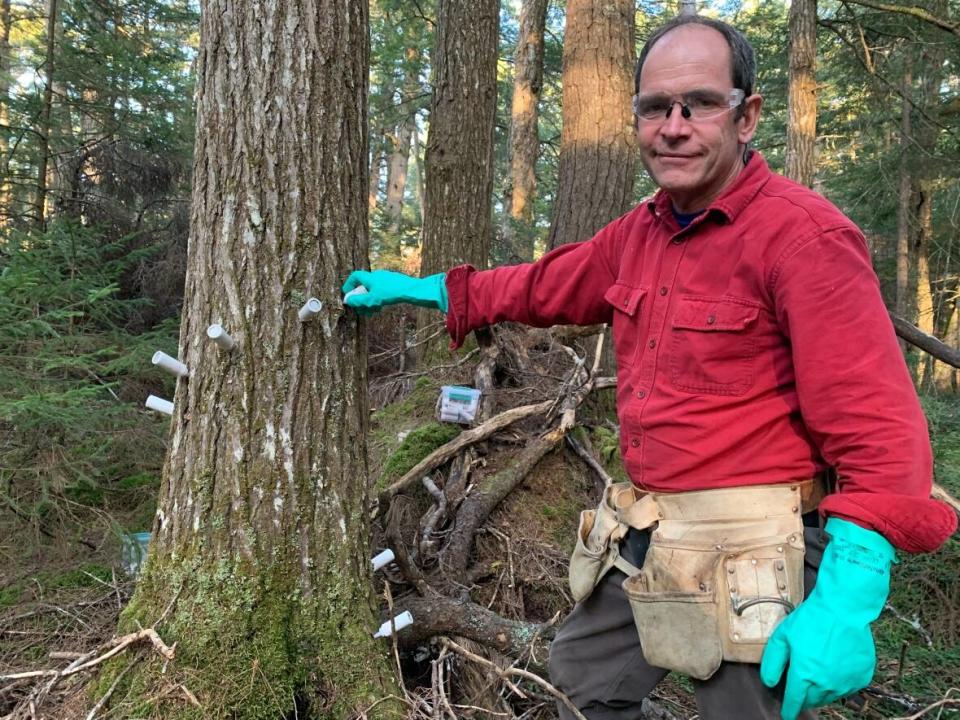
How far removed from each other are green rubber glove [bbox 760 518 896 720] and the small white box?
3121 millimetres

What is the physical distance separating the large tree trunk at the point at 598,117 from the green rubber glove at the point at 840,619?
195 inches

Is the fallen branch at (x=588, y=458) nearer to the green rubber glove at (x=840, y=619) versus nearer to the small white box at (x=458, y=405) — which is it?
the small white box at (x=458, y=405)

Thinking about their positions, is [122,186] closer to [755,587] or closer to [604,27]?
[604,27]

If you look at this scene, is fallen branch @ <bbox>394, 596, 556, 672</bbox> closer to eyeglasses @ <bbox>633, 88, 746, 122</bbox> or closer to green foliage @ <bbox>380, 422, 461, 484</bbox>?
green foliage @ <bbox>380, 422, 461, 484</bbox>

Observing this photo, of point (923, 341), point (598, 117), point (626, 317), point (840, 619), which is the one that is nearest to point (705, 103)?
point (626, 317)

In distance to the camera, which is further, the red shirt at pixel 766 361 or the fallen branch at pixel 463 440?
the fallen branch at pixel 463 440

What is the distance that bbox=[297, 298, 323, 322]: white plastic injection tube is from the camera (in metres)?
2.16

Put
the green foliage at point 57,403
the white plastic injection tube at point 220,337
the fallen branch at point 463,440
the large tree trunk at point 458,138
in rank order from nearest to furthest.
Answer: the white plastic injection tube at point 220,337 < the green foliage at point 57,403 < the fallen branch at point 463,440 < the large tree trunk at point 458,138

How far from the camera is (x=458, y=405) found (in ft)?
15.0

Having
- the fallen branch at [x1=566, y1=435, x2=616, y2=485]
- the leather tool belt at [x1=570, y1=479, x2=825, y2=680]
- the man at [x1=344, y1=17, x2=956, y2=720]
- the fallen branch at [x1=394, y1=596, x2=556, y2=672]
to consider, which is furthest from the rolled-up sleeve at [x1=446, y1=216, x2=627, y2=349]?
the fallen branch at [x1=566, y1=435, x2=616, y2=485]

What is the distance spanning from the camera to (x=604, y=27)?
Result: 619 cm

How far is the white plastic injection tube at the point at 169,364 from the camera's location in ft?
6.64

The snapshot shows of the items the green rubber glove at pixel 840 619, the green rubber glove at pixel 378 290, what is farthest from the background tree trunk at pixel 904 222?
the green rubber glove at pixel 840 619

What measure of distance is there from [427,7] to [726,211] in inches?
572
